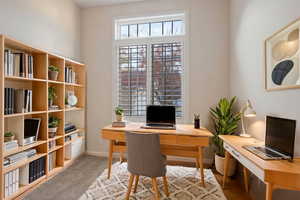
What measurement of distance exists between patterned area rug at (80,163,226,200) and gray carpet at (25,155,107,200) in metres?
0.13

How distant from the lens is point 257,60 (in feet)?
6.97

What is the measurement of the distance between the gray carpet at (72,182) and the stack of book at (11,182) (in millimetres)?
179

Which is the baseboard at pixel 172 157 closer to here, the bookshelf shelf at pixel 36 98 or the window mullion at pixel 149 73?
the bookshelf shelf at pixel 36 98

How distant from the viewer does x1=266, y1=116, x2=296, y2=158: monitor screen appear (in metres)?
1.42

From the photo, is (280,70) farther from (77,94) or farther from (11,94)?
(77,94)

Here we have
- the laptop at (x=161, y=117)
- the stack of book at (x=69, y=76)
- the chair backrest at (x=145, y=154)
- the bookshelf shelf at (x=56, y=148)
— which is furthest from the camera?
the stack of book at (x=69, y=76)

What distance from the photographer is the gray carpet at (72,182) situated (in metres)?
2.12

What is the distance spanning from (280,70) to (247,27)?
103 cm

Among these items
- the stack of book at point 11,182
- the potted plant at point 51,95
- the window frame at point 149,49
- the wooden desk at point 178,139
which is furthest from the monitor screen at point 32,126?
the window frame at point 149,49

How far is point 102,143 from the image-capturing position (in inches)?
144

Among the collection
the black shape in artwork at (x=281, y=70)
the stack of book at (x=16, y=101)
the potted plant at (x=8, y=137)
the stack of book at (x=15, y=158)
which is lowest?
the stack of book at (x=15, y=158)

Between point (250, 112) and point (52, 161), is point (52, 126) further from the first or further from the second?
point (250, 112)

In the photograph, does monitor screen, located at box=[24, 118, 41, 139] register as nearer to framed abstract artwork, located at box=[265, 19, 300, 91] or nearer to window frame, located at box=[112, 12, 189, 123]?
window frame, located at box=[112, 12, 189, 123]

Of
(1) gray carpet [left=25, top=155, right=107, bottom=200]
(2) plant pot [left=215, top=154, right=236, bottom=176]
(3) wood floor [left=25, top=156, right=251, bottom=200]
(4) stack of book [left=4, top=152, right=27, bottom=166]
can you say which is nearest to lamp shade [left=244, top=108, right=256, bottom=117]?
(2) plant pot [left=215, top=154, right=236, bottom=176]
